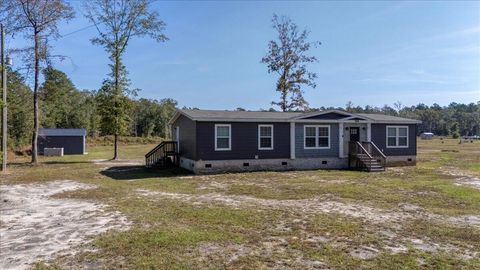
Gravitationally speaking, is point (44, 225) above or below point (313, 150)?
below

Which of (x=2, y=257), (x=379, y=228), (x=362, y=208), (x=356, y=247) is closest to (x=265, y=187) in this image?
(x=362, y=208)

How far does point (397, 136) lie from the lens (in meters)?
22.9

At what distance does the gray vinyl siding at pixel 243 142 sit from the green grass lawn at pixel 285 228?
4.49 metres

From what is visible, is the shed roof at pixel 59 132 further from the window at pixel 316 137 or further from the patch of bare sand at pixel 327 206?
the patch of bare sand at pixel 327 206

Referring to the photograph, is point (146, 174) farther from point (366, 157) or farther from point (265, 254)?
point (265, 254)

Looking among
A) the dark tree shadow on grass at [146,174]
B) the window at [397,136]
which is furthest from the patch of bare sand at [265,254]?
the window at [397,136]

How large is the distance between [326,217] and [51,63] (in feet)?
71.6

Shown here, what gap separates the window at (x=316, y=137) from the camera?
20922 mm

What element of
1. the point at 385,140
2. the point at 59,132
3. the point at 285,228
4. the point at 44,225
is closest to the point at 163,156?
the point at 385,140

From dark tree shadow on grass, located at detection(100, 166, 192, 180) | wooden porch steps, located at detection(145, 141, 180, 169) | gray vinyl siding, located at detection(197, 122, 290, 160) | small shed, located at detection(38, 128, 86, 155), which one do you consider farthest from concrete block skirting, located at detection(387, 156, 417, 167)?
small shed, located at detection(38, 128, 86, 155)

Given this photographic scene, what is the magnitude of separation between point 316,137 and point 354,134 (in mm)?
2532

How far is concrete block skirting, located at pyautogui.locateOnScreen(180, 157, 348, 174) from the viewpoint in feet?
61.7

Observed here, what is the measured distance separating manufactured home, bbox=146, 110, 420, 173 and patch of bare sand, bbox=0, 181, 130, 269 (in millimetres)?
8410

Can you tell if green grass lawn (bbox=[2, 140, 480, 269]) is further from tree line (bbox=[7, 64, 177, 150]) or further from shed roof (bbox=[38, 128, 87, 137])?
shed roof (bbox=[38, 128, 87, 137])
